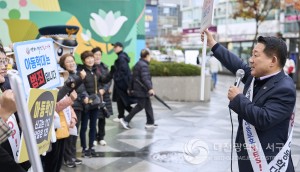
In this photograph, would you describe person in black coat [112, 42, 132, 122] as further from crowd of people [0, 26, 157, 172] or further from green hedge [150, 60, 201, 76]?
green hedge [150, 60, 201, 76]

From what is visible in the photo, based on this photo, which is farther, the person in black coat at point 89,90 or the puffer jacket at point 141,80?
the puffer jacket at point 141,80

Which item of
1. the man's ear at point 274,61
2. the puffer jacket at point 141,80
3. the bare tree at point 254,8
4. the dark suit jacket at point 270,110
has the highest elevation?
the bare tree at point 254,8

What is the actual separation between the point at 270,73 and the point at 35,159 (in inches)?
68.6

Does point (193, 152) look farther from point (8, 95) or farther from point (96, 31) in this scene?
point (96, 31)

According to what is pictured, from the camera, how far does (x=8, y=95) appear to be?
1.96 metres

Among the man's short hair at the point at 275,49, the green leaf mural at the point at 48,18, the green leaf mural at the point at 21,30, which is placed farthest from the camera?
the green leaf mural at the point at 48,18

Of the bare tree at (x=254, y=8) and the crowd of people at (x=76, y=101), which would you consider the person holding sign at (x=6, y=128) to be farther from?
the bare tree at (x=254, y=8)

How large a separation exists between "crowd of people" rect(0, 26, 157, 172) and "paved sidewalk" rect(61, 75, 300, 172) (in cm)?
28

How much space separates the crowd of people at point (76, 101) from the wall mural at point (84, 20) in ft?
11.4

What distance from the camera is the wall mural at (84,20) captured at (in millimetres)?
10078

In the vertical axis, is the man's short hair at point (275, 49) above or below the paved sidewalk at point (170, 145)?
above

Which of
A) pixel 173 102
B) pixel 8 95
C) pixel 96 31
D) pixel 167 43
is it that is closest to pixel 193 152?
pixel 8 95

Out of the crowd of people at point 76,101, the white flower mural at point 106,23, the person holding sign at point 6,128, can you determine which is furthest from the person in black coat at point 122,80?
the person holding sign at point 6,128

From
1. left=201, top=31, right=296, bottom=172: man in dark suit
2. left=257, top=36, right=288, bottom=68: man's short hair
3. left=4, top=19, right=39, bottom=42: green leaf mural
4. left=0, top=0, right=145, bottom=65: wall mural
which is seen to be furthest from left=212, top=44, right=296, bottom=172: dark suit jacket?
left=4, top=19, right=39, bottom=42: green leaf mural
